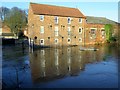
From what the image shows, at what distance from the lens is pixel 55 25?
4559 cm

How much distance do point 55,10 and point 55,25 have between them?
351cm

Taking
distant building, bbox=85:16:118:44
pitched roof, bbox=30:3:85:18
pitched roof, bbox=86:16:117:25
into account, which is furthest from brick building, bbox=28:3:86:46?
pitched roof, bbox=86:16:117:25

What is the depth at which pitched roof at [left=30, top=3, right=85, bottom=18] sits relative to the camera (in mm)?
43944

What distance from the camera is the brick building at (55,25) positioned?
43362 millimetres

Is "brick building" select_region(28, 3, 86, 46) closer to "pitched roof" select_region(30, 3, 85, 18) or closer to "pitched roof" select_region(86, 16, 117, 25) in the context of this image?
"pitched roof" select_region(30, 3, 85, 18)

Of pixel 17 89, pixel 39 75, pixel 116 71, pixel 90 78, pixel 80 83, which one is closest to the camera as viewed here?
pixel 17 89

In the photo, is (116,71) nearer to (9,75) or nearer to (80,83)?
(80,83)

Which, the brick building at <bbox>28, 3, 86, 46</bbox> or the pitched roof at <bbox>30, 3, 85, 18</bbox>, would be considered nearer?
the brick building at <bbox>28, 3, 86, 46</bbox>

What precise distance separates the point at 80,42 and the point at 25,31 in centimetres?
2016

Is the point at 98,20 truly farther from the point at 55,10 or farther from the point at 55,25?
the point at 55,25

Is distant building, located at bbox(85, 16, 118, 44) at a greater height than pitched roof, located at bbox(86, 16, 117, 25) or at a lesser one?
lesser

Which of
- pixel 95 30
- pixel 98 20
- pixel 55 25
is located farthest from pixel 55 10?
pixel 98 20

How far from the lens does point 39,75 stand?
18.0 m

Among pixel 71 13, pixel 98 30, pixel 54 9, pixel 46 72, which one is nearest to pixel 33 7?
pixel 54 9
